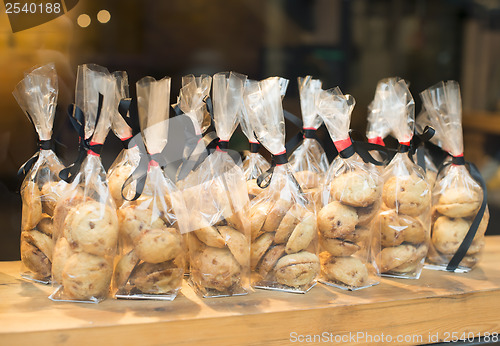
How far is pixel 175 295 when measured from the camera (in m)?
1.17

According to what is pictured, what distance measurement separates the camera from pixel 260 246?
1.23 metres

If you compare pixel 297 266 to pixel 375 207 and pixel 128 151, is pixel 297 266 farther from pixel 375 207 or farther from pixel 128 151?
pixel 128 151

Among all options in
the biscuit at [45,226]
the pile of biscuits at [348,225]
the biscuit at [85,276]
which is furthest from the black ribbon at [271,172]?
the biscuit at [45,226]

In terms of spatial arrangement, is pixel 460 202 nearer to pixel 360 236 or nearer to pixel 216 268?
pixel 360 236

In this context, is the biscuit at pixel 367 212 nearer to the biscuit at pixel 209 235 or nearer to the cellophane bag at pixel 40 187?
the biscuit at pixel 209 235

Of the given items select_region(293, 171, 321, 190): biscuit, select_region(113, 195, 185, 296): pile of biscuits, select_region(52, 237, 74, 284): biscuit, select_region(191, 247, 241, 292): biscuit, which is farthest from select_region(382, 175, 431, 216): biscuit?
select_region(52, 237, 74, 284): biscuit

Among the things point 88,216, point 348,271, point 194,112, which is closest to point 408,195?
point 348,271

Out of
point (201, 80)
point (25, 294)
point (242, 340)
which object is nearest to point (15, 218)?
point (25, 294)

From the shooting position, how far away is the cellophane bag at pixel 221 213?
1.15 metres

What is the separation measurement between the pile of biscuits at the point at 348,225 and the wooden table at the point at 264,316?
5 cm

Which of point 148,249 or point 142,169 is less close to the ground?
point 142,169

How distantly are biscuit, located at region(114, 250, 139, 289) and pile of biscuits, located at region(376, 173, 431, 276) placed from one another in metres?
0.62

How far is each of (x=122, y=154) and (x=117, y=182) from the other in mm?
100

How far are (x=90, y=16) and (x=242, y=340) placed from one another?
1.09 metres
